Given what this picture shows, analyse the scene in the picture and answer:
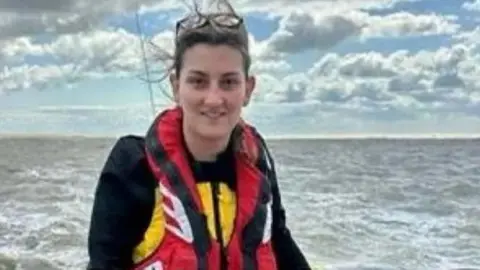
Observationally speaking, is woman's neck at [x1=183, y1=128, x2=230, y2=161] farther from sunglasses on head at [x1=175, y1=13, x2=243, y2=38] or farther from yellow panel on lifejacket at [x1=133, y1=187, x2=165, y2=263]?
sunglasses on head at [x1=175, y1=13, x2=243, y2=38]

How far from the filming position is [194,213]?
2391mm

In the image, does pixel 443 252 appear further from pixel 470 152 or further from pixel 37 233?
pixel 470 152

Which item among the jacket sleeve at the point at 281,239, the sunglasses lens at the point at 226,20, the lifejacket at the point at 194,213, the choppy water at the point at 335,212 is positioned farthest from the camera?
the choppy water at the point at 335,212

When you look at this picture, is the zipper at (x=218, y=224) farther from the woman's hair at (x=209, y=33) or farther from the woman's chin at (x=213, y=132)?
the woman's hair at (x=209, y=33)

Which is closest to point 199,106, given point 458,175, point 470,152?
point 458,175

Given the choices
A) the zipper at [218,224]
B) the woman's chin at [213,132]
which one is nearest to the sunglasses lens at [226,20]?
the woman's chin at [213,132]

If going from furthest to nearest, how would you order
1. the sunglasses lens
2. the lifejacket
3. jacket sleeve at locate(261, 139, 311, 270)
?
jacket sleeve at locate(261, 139, 311, 270)
the sunglasses lens
the lifejacket

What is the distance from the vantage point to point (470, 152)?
36469 millimetres

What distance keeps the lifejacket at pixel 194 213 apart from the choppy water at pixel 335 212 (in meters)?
6.14

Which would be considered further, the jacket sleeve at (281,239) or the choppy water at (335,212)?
the choppy water at (335,212)

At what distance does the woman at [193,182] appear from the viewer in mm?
2379

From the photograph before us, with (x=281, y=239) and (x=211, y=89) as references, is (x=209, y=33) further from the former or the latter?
(x=281, y=239)

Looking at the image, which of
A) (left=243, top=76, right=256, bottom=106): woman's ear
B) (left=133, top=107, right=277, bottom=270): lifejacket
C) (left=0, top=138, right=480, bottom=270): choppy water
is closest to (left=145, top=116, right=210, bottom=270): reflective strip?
(left=133, top=107, right=277, bottom=270): lifejacket

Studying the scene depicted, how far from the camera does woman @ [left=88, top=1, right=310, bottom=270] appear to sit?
7.80 feet
